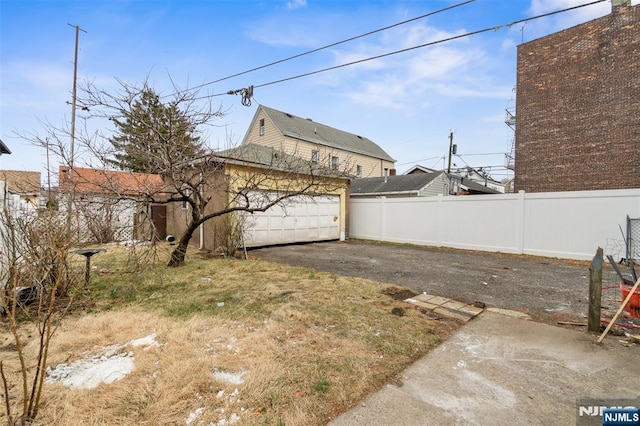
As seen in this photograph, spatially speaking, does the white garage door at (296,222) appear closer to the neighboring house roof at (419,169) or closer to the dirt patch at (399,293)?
the dirt patch at (399,293)

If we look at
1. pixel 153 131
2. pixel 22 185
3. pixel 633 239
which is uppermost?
pixel 153 131

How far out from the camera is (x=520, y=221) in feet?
32.5

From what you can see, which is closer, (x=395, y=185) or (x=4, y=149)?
(x=4, y=149)

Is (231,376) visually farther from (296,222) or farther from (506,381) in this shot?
(296,222)

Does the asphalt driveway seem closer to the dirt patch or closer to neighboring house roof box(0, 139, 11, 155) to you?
the dirt patch

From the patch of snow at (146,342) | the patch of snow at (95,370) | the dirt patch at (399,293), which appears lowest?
the patch of snow at (95,370)

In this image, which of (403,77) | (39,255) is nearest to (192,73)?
(39,255)

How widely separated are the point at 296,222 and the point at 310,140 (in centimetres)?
1102

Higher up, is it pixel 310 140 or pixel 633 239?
pixel 310 140

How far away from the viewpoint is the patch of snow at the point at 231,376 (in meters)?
2.58

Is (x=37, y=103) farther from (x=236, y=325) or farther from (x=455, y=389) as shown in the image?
(x=455, y=389)

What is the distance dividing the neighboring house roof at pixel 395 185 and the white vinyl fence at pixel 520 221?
12.4 ft

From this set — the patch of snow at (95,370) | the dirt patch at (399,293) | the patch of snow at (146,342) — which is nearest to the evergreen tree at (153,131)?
the patch of snow at (146,342)

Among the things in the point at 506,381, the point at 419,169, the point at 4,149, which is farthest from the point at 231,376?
the point at 419,169
